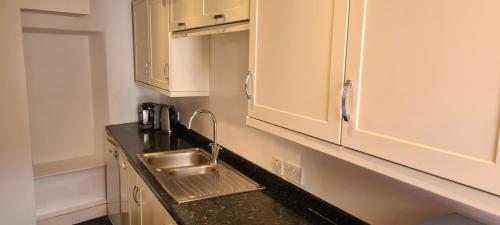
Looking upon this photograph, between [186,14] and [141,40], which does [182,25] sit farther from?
[141,40]

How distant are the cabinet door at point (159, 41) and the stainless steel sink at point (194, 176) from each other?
481 mm

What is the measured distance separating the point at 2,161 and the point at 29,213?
0.45m

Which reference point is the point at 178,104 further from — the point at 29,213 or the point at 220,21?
the point at 220,21

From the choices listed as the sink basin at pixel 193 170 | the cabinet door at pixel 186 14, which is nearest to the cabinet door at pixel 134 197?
the sink basin at pixel 193 170

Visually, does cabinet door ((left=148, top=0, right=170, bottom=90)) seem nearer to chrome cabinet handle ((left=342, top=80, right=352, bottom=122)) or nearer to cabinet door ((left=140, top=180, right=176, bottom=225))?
cabinet door ((left=140, top=180, right=176, bottom=225))

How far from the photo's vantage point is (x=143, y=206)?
6.59 feet

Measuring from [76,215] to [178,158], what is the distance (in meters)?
1.48

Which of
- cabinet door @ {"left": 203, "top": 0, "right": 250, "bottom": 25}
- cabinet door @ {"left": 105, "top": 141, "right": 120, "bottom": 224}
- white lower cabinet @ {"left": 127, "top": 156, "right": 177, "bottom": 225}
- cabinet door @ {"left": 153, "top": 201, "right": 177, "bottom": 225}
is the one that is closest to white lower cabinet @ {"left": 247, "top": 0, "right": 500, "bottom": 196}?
cabinet door @ {"left": 203, "top": 0, "right": 250, "bottom": 25}

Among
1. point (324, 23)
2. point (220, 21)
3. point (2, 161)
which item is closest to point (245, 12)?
point (220, 21)

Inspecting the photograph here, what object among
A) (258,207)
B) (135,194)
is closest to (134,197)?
(135,194)

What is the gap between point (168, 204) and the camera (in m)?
1.58

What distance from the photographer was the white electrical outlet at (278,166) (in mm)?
1792

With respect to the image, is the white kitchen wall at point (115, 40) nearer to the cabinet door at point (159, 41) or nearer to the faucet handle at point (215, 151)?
the cabinet door at point (159, 41)

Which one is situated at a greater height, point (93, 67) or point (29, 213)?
point (93, 67)
